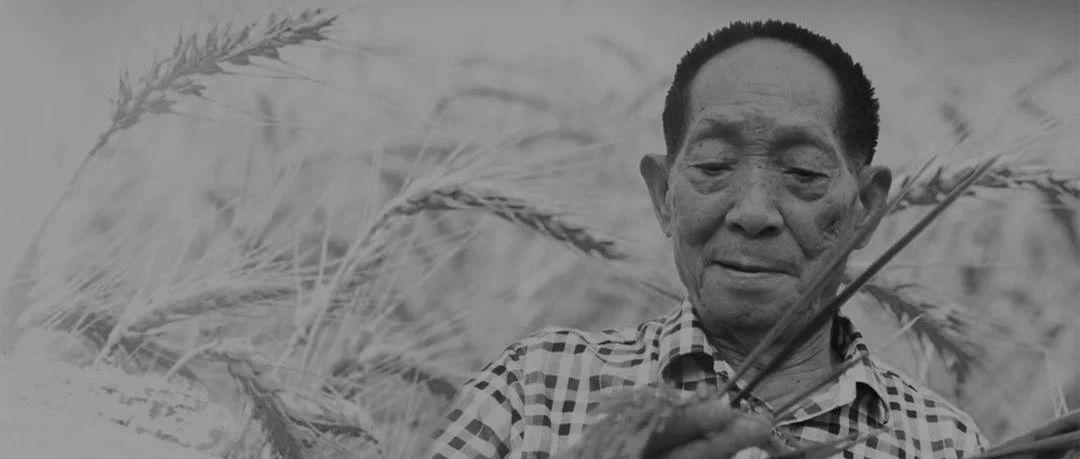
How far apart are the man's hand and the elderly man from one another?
0.42 meters

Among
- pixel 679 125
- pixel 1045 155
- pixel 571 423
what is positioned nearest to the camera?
pixel 571 423

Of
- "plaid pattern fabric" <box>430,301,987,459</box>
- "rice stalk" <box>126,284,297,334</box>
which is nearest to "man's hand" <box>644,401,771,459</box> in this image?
"plaid pattern fabric" <box>430,301,987,459</box>

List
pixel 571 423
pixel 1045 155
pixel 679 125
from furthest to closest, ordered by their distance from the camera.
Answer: pixel 1045 155
pixel 679 125
pixel 571 423

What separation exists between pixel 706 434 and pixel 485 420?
17.7 inches

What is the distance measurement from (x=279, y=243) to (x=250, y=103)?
0.21 metres

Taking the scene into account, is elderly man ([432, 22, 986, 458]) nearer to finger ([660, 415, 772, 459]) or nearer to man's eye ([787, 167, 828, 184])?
man's eye ([787, 167, 828, 184])

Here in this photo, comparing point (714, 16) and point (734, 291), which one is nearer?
point (734, 291)

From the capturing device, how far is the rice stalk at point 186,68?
5.01 feet

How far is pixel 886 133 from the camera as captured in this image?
1481mm

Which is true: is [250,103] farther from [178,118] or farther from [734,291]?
[734,291]

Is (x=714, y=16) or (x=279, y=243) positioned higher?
(x=714, y=16)

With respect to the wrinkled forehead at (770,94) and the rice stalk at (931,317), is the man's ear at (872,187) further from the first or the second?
the rice stalk at (931,317)

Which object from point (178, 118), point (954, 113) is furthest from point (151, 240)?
point (954, 113)

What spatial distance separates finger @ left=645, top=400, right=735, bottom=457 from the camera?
1.49ft
